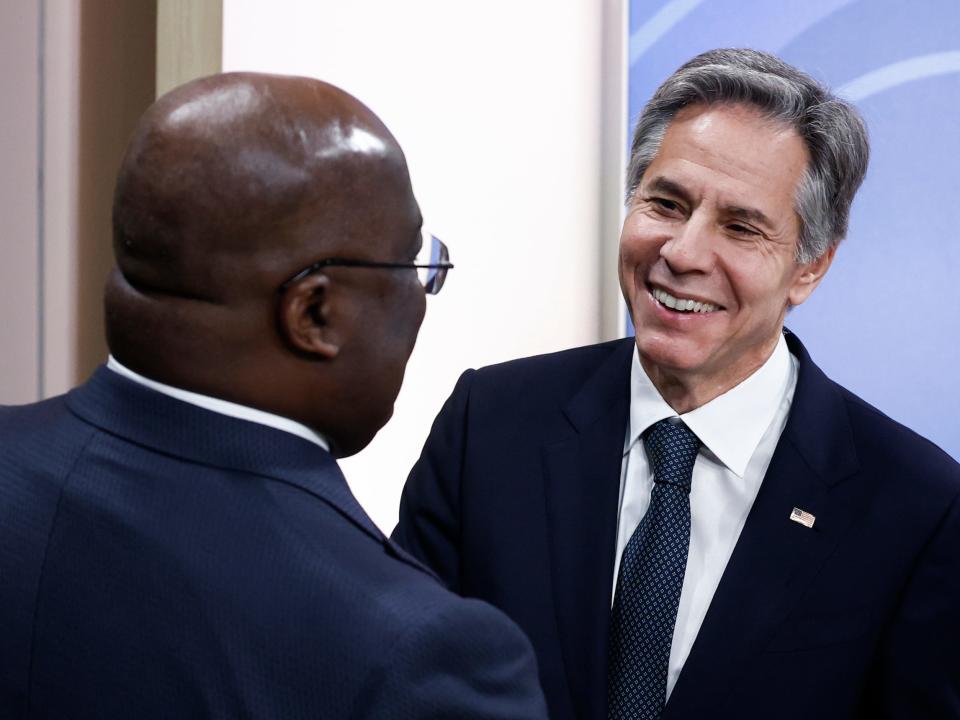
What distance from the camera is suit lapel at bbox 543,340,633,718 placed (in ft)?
4.50

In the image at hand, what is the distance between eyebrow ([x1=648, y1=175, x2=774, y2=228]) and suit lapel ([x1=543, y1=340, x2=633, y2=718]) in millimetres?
247

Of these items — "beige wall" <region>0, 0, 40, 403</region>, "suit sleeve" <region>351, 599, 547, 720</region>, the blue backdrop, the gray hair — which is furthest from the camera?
the blue backdrop

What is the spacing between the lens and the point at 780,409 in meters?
1.53

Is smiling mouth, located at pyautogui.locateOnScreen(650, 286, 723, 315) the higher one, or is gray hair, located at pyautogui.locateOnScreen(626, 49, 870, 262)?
gray hair, located at pyautogui.locateOnScreen(626, 49, 870, 262)

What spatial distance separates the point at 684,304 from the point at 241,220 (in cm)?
89

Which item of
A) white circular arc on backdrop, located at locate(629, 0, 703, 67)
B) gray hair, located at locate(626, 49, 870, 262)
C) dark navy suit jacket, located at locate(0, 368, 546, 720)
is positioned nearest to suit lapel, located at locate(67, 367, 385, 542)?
dark navy suit jacket, located at locate(0, 368, 546, 720)

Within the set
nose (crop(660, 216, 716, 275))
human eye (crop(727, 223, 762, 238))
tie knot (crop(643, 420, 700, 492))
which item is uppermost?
human eye (crop(727, 223, 762, 238))

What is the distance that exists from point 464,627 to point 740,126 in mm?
997

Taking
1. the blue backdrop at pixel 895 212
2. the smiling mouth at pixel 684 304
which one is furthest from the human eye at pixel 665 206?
the blue backdrop at pixel 895 212

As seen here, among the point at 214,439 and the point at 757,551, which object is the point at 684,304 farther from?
the point at 214,439

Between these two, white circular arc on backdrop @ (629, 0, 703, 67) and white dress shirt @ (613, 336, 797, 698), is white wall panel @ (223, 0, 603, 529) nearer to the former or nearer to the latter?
white circular arc on backdrop @ (629, 0, 703, 67)

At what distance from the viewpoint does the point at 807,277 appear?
1.59 m

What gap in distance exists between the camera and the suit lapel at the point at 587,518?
1.37 metres

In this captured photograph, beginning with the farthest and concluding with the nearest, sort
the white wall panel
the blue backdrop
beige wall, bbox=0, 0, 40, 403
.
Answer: the white wall panel → the blue backdrop → beige wall, bbox=0, 0, 40, 403
